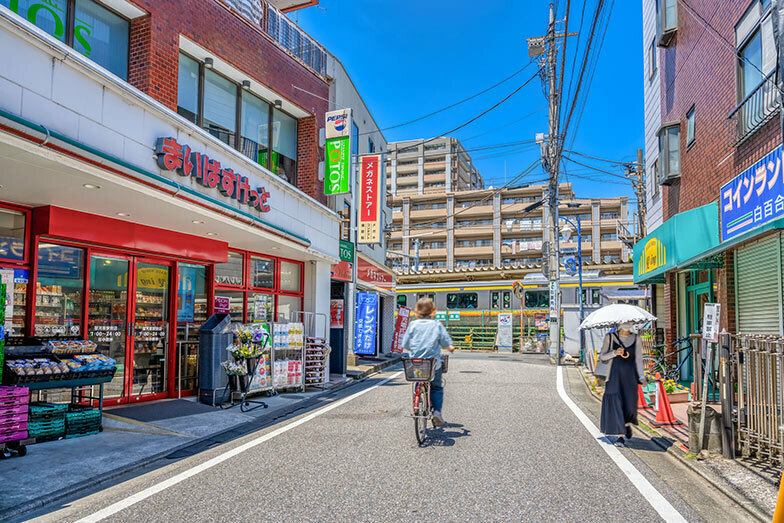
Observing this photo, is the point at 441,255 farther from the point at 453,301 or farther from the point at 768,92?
the point at 768,92

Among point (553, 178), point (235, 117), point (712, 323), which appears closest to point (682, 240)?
point (712, 323)

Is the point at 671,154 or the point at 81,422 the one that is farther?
the point at 671,154

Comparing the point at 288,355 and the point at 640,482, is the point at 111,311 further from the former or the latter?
the point at 640,482

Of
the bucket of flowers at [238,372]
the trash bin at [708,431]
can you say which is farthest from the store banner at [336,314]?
the trash bin at [708,431]

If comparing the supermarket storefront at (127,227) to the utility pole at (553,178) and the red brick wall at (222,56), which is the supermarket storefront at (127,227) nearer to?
the red brick wall at (222,56)

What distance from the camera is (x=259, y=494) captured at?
4.83 metres

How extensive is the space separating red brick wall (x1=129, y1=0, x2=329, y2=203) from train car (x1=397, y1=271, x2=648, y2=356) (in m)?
15.1

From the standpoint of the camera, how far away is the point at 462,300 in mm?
32312

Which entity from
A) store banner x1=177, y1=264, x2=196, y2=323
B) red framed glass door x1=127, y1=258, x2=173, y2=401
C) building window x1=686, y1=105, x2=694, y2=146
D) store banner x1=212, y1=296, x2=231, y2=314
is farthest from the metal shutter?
red framed glass door x1=127, y1=258, x2=173, y2=401

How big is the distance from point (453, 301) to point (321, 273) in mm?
18811

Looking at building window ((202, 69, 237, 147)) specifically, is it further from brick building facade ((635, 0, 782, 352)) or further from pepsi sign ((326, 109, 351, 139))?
brick building facade ((635, 0, 782, 352))

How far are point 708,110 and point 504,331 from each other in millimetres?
19144

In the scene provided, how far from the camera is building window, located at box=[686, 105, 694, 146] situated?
41.2ft

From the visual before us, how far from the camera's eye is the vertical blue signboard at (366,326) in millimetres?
17594
